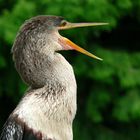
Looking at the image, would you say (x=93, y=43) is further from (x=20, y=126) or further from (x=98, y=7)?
(x=20, y=126)

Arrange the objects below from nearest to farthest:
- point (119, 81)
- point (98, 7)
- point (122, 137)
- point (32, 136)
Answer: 1. point (32, 136)
2. point (98, 7)
3. point (119, 81)
4. point (122, 137)

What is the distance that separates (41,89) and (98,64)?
4457 mm

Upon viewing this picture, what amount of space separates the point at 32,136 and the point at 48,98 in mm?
219

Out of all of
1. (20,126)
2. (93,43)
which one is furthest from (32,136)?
(93,43)

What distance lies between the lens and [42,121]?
3.94 metres

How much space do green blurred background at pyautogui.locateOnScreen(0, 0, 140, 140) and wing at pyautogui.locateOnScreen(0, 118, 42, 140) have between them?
3772mm

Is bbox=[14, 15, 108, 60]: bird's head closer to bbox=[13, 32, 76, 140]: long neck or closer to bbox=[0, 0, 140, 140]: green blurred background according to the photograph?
bbox=[13, 32, 76, 140]: long neck

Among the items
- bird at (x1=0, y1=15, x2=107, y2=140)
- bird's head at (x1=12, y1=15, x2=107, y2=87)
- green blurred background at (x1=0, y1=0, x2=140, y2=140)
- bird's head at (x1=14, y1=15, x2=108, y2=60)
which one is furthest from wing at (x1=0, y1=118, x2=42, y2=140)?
green blurred background at (x1=0, y1=0, x2=140, y2=140)

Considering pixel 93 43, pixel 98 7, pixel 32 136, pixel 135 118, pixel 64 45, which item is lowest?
pixel 135 118

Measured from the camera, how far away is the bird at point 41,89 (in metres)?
3.93

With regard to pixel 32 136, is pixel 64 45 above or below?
above

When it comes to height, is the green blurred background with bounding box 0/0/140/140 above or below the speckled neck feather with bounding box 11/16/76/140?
below

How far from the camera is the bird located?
12.9 feet

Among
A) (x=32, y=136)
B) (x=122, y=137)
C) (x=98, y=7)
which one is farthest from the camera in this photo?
(x=122, y=137)
